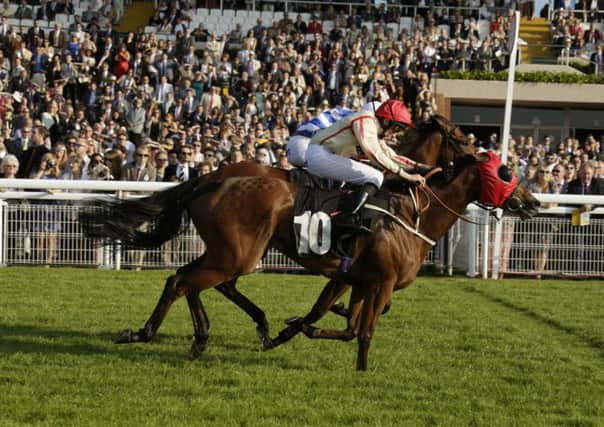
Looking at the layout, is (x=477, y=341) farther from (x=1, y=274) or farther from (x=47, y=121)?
(x=47, y=121)

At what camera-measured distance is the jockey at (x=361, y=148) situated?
6680 mm

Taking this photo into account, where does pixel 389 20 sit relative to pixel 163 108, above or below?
above

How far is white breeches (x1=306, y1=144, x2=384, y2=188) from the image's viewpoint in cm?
686

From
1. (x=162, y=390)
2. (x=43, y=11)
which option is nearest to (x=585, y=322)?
(x=162, y=390)

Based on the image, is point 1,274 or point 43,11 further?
point 43,11

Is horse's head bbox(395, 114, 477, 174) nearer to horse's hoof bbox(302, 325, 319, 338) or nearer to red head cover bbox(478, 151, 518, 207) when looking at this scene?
red head cover bbox(478, 151, 518, 207)

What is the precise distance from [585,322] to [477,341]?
1656 millimetres

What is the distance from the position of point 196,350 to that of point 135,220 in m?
1.05

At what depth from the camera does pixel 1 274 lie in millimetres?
11031

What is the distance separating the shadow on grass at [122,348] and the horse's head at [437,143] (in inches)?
75.4

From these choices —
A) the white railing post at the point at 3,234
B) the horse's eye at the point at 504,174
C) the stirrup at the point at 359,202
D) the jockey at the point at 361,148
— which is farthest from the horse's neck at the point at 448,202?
the white railing post at the point at 3,234

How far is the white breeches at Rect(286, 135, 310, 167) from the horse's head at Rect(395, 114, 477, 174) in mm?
1102

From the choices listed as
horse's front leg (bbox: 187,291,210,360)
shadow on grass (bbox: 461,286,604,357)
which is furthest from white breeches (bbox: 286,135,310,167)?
shadow on grass (bbox: 461,286,604,357)

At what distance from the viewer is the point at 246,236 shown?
6.62 meters
